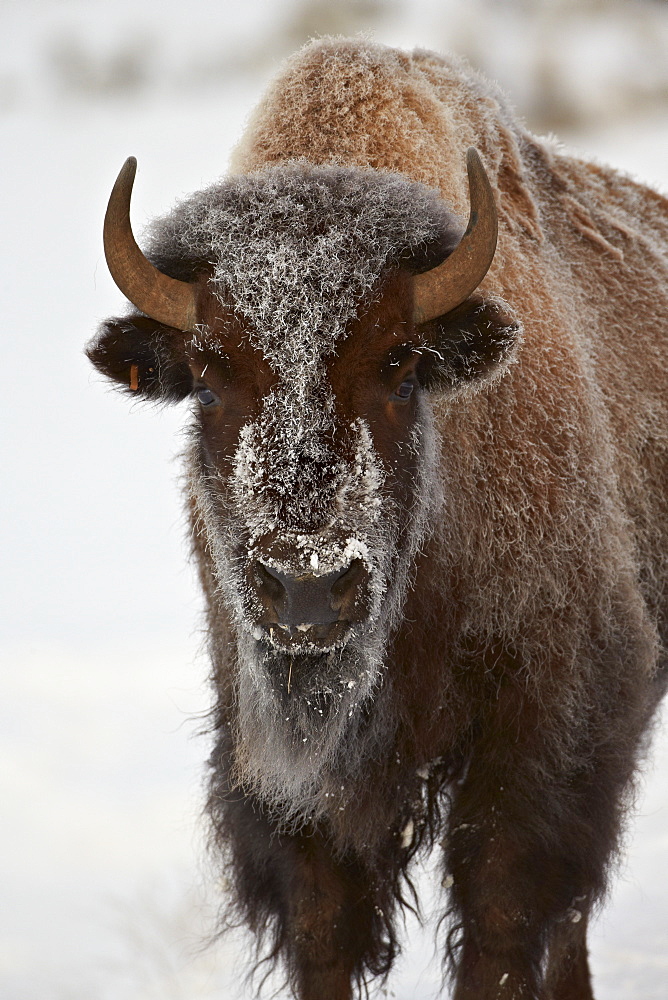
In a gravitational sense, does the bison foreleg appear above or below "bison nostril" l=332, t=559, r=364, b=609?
below

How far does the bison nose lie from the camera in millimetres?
2771

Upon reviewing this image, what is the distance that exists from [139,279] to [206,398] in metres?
0.41

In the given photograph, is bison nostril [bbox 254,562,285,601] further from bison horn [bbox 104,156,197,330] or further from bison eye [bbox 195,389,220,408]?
bison horn [bbox 104,156,197,330]

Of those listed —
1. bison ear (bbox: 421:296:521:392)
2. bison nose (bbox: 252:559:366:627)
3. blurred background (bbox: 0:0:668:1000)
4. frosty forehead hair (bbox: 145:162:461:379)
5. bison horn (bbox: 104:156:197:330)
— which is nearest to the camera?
bison nose (bbox: 252:559:366:627)

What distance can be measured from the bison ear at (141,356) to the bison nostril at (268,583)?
86 centimetres

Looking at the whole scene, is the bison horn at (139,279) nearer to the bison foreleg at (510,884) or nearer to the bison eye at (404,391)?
the bison eye at (404,391)

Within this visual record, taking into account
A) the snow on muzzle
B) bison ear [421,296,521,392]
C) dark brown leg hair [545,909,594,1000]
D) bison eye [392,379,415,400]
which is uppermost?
bison ear [421,296,521,392]

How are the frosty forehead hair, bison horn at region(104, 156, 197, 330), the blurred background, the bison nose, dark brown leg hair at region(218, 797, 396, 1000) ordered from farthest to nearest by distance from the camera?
the blurred background
dark brown leg hair at region(218, 797, 396, 1000)
bison horn at region(104, 156, 197, 330)
the frosty forehead hair
the bison nose

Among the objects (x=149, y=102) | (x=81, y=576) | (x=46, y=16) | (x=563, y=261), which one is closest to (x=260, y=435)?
(x=563, y=261)

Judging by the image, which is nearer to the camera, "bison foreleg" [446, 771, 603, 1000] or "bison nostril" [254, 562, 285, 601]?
"bison nostril" [254, 562, 285, 601]

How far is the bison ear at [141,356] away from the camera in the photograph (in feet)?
11.2

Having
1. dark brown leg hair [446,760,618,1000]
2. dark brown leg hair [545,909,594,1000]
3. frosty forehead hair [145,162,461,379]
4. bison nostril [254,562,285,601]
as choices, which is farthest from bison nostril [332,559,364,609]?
dark brown leg hair [545,909,594,1000]

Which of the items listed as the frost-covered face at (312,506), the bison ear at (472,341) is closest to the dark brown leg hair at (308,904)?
the frost-covered face at (312,506)

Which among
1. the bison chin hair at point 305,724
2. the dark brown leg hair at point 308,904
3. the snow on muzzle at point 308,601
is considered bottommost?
the dark brown leg hair at point 308,904
